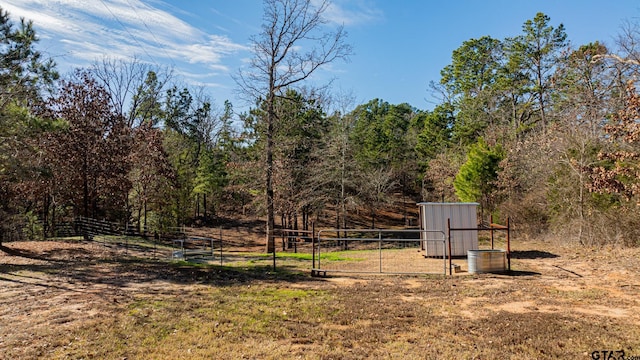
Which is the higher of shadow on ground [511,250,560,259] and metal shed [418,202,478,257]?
metal shed [418,202,478,257]

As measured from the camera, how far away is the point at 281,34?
20.2 metres

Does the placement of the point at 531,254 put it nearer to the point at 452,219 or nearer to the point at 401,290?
the point at 452,219

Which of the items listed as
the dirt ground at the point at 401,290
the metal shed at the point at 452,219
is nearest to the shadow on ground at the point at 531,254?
the dirt ground at the point at 401,290

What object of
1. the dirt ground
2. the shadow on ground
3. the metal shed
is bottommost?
the shadow on ground

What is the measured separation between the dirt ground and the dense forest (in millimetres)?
3020

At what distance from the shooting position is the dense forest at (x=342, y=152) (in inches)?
567

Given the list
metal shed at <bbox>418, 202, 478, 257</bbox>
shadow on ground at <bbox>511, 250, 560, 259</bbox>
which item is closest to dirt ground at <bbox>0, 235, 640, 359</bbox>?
shadow on ground at <bbox>511, 250, 560, 259</bbox>

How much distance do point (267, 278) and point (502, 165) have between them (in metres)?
18.2

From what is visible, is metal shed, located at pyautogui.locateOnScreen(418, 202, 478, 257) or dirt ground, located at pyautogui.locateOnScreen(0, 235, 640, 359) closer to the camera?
dirt ground, located at pyautogui.locateOnScreen(0, 235, 640, 359)

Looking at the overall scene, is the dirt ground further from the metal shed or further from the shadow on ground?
the metal shed

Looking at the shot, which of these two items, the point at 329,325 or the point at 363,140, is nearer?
the point at 329,325

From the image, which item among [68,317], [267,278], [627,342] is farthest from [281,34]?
[627,342]

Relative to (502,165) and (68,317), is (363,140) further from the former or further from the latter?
(68,317)

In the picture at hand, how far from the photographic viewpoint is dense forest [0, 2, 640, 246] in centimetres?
1439
